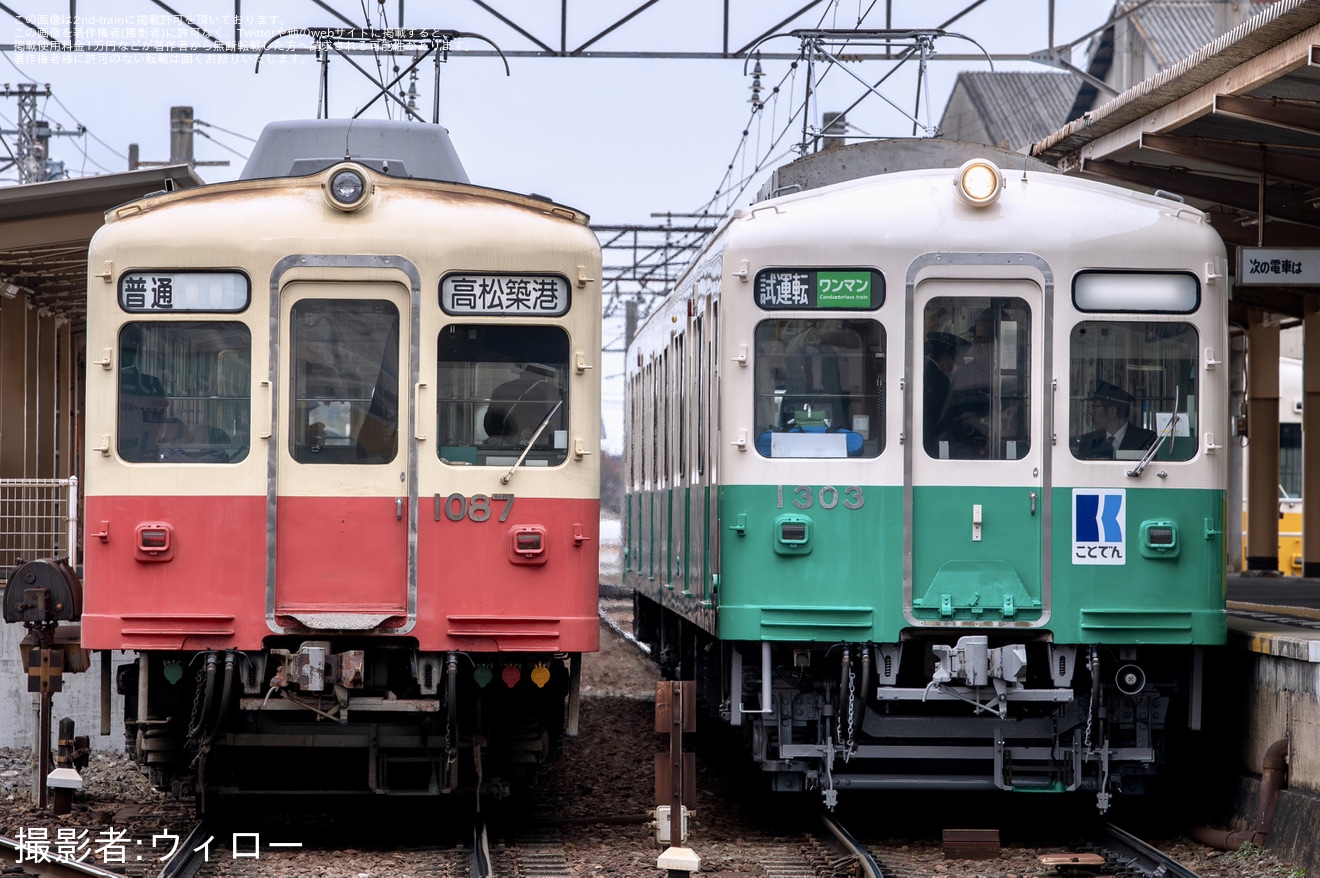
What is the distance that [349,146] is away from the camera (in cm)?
926

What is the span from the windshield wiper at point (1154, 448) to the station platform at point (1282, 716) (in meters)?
1.04

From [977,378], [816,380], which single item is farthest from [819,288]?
[977,378]

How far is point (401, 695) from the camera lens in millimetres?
7816

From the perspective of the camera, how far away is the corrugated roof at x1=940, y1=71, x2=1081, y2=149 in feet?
133

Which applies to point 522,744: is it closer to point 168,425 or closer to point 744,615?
point 744,615

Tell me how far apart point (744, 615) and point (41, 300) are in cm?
1130

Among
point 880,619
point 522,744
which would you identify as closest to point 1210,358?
point 880,619

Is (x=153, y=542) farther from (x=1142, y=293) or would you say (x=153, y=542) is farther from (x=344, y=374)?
(x=1142, y=293)

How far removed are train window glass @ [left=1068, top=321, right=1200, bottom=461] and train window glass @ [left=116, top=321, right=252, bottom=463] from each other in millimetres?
3918

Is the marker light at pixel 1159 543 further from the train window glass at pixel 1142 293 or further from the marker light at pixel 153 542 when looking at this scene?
the marker light at pixel 153 542

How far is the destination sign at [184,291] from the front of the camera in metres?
7.75

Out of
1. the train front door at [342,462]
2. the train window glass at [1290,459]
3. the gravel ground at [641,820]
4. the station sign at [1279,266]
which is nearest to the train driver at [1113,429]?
the gravel ground at [641,820]

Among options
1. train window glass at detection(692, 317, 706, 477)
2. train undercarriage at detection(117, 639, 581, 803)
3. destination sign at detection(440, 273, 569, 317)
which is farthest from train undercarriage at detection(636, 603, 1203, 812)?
Result: destination sign at detection(440, 273, 569, 317)

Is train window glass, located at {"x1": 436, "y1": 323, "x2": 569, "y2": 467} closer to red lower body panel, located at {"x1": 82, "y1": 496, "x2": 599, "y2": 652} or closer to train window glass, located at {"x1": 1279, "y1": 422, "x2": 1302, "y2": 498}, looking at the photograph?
red lower body panel, located at {"x1": 82, "y1": 496, "x2": 599, "y2": 652}
